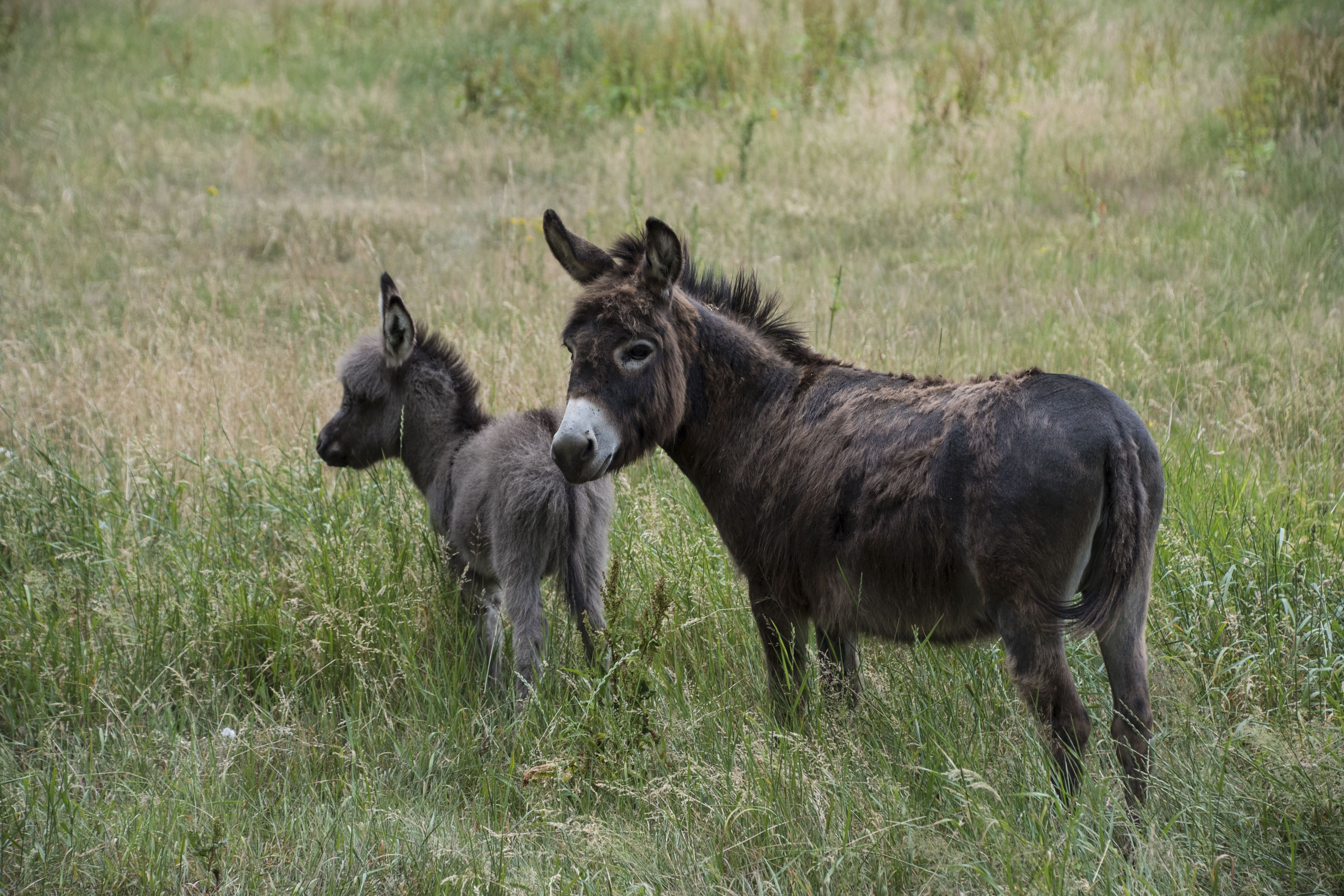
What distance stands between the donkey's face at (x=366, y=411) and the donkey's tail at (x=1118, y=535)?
3402 mm

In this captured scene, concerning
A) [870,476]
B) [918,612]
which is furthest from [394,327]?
[918,612]

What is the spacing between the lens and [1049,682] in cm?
306

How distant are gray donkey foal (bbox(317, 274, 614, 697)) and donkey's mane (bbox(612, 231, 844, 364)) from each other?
947 millimetres

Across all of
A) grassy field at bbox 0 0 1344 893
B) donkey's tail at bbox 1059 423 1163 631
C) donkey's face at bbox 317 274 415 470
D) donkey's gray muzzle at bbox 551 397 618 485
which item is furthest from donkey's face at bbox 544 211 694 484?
donkey's face at bbox 317 274 415 470

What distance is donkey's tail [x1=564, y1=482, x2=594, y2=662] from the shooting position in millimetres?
4559

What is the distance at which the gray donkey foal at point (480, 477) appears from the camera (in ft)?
14.9

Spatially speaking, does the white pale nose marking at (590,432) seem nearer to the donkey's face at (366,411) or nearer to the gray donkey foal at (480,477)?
the gray donkey foal at (480,477)

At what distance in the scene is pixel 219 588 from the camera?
16.1 ft

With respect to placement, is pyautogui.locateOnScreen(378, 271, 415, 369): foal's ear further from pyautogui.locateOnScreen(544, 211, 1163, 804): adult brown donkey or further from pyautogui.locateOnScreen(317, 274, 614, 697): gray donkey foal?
pyautogui.locateOnScreen(544, 211, 1163, 804): adult brown donkey

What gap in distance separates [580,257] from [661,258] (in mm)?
382

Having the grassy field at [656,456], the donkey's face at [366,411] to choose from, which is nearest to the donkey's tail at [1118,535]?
the grassy field at [656,456]

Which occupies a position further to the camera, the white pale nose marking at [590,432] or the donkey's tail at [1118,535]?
the white pale nose marking at [590,432]

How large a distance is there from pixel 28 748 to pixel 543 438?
253 cm

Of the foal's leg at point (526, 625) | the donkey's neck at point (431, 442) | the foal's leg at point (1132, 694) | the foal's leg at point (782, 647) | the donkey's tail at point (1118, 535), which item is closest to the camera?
the donkey's tail at point (1118, 535)
